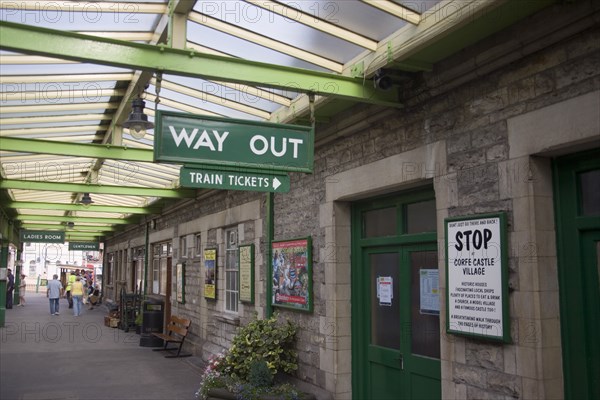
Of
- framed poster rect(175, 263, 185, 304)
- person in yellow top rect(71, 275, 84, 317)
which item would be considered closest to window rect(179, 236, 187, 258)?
framed poster rect(175, 263, 185, 304)

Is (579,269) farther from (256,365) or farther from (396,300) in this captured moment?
(256,365)

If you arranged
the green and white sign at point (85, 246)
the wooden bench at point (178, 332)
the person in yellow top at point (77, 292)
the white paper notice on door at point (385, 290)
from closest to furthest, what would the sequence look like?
1. the white paper notice on door at point (385, 290)
2. the wooden bench at point (178, 332)
3. the person in yellow top at point (77, 292)
4. the green and white sign at point (85, 246)

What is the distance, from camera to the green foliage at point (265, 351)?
7.15 m

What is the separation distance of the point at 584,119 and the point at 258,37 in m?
3.24

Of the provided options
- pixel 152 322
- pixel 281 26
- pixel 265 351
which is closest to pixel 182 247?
pixel 152 322

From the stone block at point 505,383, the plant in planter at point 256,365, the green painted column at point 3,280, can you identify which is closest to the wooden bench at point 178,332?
the plant in planter at point 256,365

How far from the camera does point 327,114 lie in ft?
21.5

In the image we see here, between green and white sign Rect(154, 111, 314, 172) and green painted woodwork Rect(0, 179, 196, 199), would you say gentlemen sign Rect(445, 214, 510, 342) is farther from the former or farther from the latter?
green painted woodwork Rect(0, 179, 196, 199)

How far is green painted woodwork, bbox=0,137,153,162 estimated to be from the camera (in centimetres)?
820

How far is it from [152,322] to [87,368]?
334cm

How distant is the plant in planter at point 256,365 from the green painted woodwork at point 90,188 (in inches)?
207

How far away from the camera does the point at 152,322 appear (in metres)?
13.5

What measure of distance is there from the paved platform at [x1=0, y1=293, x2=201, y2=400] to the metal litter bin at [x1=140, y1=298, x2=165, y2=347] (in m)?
0.25

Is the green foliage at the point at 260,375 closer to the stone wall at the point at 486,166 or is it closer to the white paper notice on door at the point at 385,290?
the stone wall at the point at 486,166
